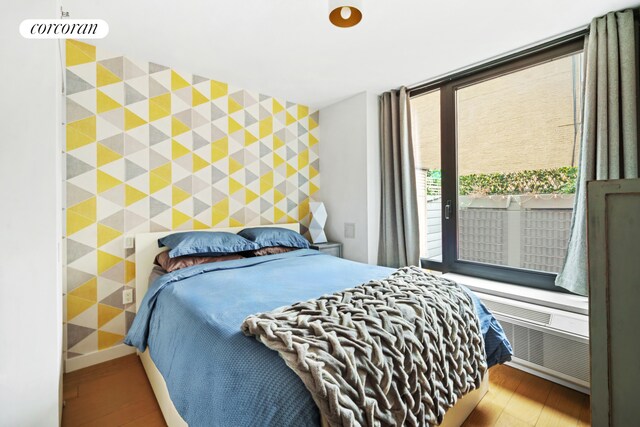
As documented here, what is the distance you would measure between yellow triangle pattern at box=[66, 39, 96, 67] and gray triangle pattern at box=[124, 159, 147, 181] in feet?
2.43

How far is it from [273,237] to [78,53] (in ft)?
6.53

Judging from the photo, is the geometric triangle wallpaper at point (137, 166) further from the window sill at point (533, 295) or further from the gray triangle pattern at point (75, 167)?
the window sill at point (533, 295)

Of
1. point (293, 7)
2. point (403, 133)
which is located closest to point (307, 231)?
point (403, 133)

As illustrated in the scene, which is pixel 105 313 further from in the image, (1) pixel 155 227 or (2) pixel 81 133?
(2) pixel 81 133

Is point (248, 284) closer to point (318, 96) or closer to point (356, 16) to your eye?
point (356, 16)

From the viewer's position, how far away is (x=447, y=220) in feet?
9.19

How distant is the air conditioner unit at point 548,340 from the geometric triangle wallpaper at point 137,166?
2335 mm

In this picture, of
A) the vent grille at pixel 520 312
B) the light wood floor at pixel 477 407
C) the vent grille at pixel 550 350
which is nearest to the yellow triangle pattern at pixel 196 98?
the light wood floor at pixel 477 407

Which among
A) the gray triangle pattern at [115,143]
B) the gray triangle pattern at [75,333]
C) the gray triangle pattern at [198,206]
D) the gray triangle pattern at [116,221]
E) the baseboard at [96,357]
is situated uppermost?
the gray triangle pattern at [115,143]

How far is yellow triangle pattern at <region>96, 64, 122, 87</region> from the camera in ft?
7.21

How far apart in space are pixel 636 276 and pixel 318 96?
3.10 m

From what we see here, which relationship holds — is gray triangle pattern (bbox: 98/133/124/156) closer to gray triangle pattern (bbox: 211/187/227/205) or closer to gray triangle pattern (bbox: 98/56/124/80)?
gray triangle pattern (bbox: 98/56/124/80)

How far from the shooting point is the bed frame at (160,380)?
139 centimetres

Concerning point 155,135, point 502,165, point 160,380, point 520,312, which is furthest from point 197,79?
point 520,312
